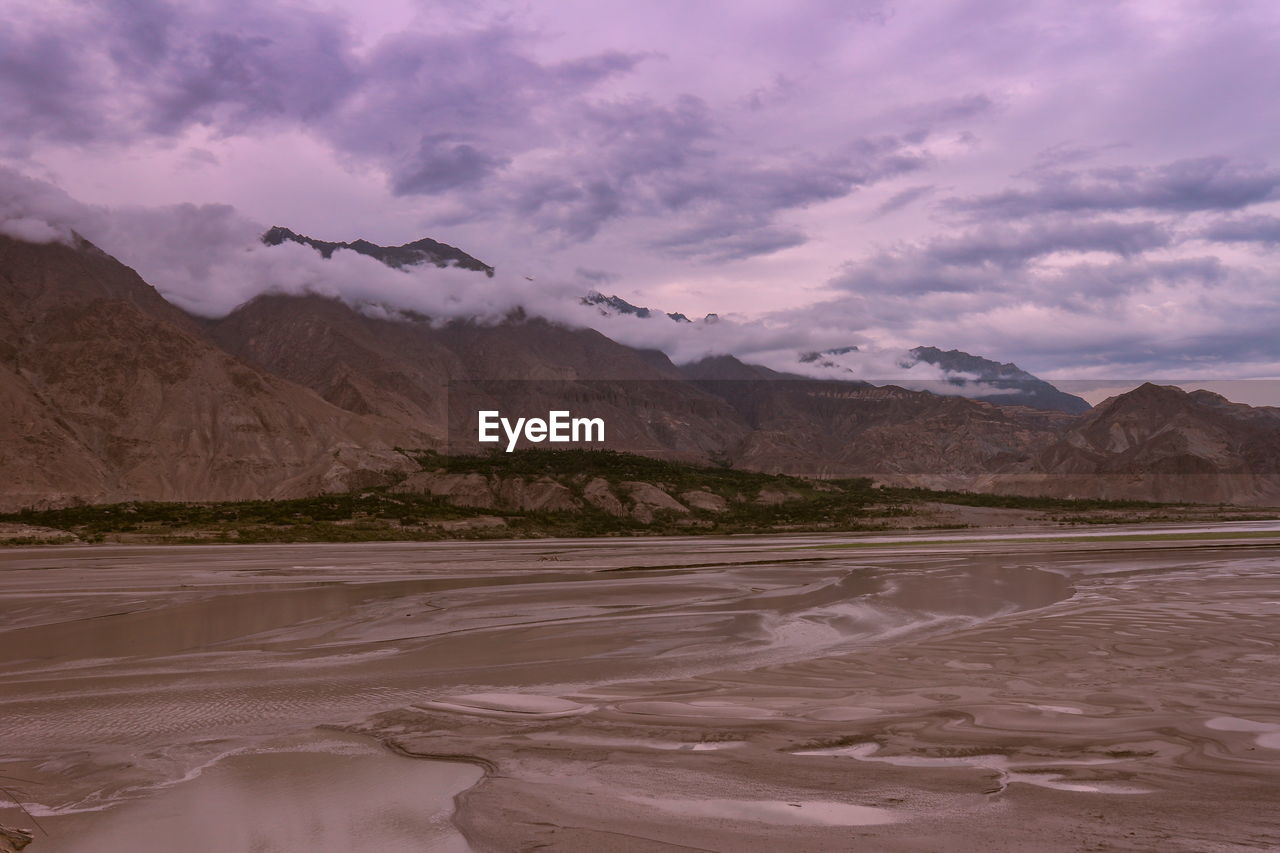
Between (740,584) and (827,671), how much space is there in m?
16.7

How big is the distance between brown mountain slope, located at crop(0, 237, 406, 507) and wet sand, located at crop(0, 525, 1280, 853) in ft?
326

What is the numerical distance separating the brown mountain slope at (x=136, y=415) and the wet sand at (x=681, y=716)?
9941cm

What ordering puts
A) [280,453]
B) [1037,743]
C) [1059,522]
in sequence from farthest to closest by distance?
[280,453] < [1059,522] < [1037,743]

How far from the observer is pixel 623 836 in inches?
254

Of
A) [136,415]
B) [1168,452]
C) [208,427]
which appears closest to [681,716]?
[208,427]

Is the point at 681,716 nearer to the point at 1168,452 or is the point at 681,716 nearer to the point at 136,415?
the point at 136,415

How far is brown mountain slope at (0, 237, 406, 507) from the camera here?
112m

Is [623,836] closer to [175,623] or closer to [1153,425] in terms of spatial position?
[175,623]

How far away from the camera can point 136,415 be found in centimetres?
13025

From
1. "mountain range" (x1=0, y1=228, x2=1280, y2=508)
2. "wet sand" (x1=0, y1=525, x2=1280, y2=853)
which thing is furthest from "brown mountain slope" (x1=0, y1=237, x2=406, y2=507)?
"wet sand" (x1=0, y1=525, x2=1280, y2=853)

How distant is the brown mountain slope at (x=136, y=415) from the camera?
112m

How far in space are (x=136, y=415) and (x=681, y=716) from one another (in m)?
141

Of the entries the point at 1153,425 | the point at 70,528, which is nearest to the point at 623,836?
the point at 70,528

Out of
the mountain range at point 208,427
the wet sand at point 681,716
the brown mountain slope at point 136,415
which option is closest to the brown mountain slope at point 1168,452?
the mountain range at point 208,427
